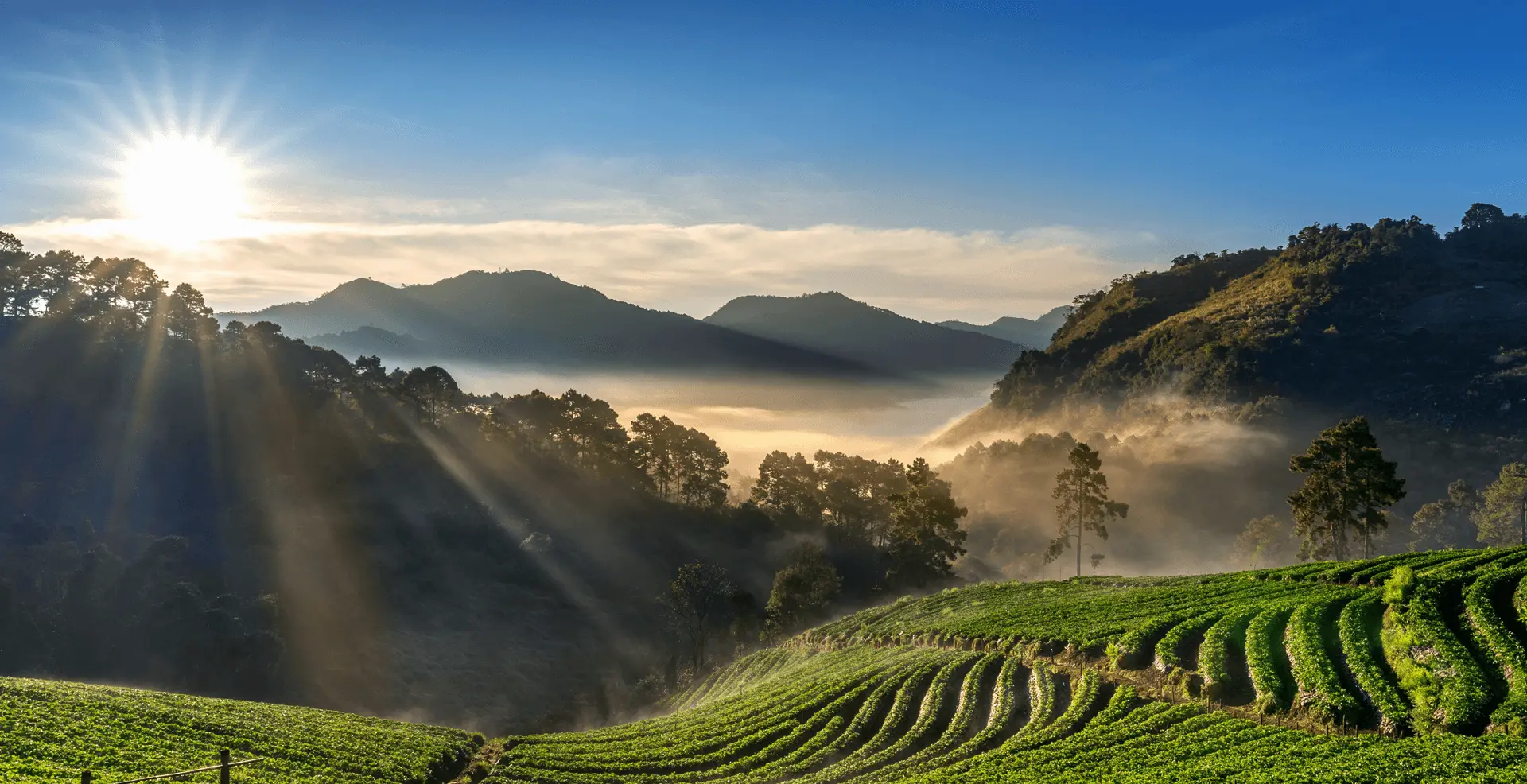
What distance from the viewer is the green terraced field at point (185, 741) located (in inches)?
1396

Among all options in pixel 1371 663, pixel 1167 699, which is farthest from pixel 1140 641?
pixel 1371 663

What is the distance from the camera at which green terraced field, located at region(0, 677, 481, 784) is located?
35.5m

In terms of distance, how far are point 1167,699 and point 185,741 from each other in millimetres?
42515

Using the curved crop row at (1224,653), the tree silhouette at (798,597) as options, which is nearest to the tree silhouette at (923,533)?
the tree silhouette at (798,597)

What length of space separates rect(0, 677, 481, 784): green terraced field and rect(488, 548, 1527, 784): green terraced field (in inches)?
212

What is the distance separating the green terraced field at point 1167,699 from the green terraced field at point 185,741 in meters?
5.39

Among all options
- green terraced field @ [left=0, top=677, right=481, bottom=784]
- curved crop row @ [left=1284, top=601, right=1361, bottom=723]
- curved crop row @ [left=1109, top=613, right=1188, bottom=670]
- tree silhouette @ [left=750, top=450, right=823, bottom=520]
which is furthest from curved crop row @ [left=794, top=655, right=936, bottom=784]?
tree silhouette @ [left=750, top=450, right=823, bottom=520]

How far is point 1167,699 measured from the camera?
4334cm

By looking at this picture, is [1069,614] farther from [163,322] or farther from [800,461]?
[163,322]

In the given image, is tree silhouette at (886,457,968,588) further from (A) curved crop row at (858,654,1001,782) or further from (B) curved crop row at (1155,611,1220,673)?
(B) curved crop row at (1155,611,1220,673)

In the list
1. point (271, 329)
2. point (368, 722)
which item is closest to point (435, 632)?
point (368, 722)

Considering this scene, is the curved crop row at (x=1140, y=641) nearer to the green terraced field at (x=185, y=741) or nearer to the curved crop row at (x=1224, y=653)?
the curved crop row at (x=1224, y=653)

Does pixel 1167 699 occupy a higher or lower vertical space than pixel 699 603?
higher

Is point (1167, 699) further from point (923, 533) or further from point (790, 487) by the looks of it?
point (790, 487)
